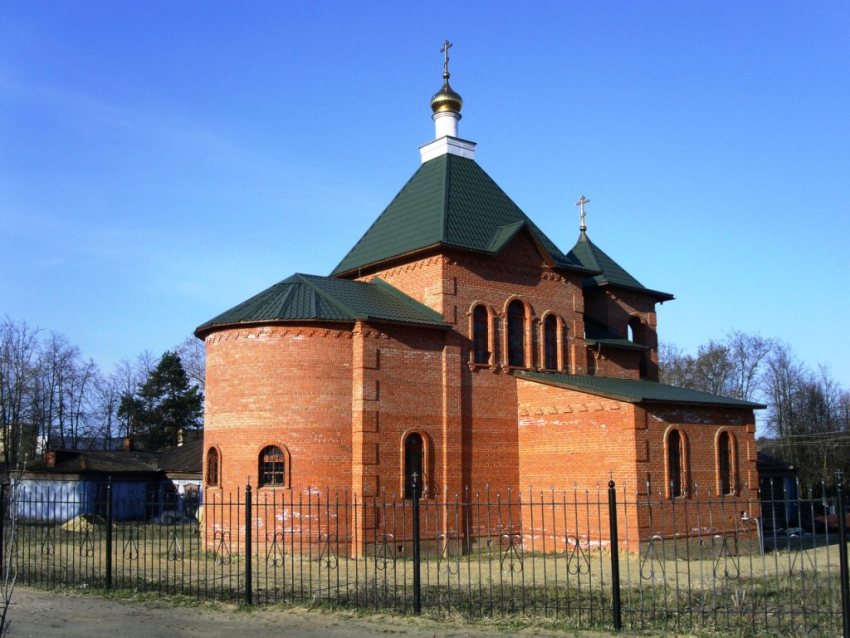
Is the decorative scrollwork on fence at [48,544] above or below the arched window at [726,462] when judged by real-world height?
below

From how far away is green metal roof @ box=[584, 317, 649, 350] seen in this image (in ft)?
80.0

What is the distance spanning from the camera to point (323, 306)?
19812mm

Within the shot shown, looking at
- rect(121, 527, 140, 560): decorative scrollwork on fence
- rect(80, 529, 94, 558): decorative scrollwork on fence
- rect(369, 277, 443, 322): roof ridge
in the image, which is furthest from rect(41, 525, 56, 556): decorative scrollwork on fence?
rect(369, 277, 443, 322): roof ridge

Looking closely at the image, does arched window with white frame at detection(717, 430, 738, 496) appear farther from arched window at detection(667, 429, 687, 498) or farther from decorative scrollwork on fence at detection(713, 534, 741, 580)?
arched window at detection(667, 429, 687, 498)

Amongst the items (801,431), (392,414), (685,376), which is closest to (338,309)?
(392,414)

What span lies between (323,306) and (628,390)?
25.4 feet

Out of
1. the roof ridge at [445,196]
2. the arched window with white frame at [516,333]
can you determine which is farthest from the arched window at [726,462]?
the roof ridge at [445,196]

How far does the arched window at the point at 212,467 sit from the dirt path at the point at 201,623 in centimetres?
811

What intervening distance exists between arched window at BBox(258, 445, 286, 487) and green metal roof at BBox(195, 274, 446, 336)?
300 cm

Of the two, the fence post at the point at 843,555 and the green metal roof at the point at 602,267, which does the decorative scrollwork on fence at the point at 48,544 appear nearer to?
the fence post at the point at 843,555

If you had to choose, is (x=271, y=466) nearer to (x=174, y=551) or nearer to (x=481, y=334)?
(x=174, y=551)

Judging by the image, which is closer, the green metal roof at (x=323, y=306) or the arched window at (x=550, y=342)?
the green metal roof at (x=323, y=306)

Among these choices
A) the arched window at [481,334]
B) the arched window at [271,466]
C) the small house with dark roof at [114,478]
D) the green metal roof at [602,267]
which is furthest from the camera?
the small house with dark roof at [114,478]

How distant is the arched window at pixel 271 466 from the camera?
19.1m
